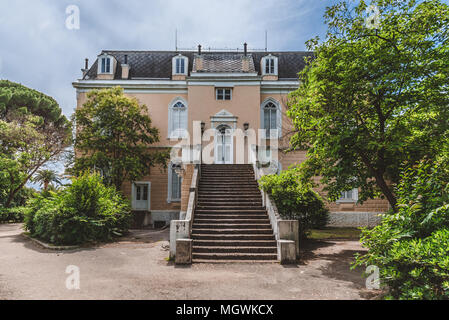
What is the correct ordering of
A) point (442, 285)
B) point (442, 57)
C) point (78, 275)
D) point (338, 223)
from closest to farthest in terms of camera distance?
point (442, 285) → point (78, 275) → point (442, 57) → point (338, 223)

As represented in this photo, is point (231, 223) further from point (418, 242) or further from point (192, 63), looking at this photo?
point (192, 63)

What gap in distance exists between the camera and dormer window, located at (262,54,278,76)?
2106 cm

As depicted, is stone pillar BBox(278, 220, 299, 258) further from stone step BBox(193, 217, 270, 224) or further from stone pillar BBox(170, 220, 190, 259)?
stone pillar BBox(170, 220, 190, 259)

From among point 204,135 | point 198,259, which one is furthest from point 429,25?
point 204,135

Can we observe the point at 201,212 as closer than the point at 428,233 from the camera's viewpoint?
No

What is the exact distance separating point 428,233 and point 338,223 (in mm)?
14730

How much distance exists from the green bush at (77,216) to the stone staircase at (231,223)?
3.62 meters

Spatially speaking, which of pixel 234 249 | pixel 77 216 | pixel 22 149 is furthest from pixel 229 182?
pixel 22 149

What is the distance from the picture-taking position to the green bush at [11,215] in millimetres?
18891

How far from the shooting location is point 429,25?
8195 millimetres

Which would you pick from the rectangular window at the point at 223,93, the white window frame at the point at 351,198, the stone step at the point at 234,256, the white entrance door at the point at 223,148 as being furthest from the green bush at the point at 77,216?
the white window frame at the point at 351,198

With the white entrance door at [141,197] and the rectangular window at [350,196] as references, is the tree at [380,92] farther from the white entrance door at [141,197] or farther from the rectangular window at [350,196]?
the white entrance door at [141,197]

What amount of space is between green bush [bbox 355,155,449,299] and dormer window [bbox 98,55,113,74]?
64.2ft
